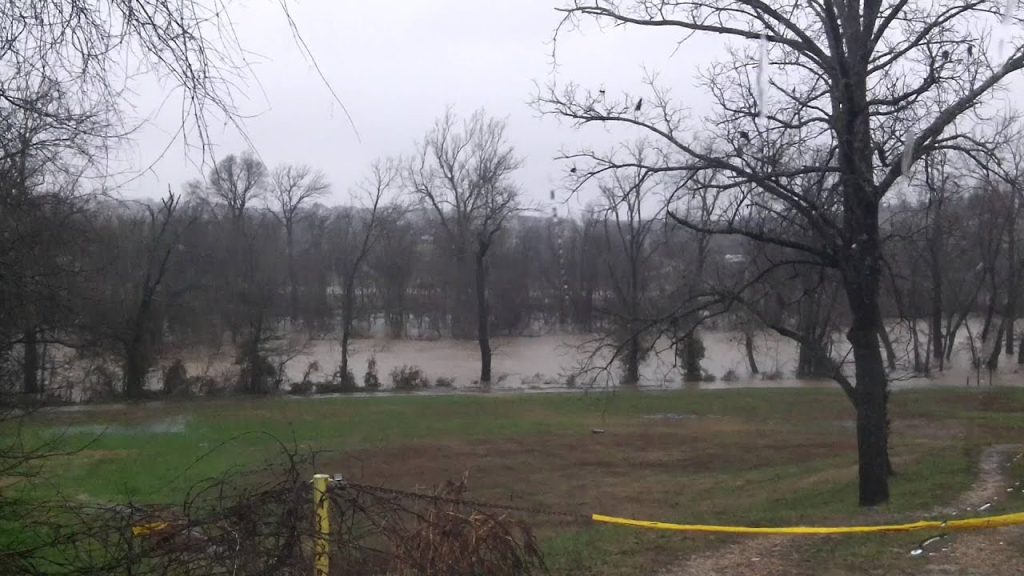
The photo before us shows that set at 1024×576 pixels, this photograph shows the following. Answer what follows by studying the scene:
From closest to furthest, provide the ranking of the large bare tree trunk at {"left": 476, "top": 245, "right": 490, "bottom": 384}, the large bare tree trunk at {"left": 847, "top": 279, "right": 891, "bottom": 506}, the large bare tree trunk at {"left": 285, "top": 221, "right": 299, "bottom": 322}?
the large bare tree trunk at {"left": 847, "top": 279, "right": 891, "bottom": 506}
the large bare tree trunk at {"left": 476, "top": 245, "right": 490, "bottom": 384}
the large bare tree trunk at {"left": 285, "top": 221, "right": 299, "bottom": 322}

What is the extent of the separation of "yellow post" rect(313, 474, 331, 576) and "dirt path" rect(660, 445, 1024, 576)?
12.5 feet

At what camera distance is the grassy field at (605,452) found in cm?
1010

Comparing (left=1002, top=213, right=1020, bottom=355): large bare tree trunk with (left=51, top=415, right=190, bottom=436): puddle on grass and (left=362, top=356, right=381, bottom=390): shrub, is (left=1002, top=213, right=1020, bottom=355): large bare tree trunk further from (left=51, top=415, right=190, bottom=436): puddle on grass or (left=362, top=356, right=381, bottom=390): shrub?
(left=51, top=415, right=190, bottom=436): puddle on grass

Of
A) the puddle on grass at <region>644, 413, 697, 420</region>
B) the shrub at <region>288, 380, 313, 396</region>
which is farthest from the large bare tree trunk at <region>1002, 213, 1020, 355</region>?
the shrub at <region>288, 380, 313, 396</region>

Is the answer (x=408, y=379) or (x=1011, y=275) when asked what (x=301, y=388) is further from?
(x=1011, y=275)

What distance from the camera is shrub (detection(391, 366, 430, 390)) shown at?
141ft

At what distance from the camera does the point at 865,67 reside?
10.9 m

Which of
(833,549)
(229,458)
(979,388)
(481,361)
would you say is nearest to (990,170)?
(833,549)

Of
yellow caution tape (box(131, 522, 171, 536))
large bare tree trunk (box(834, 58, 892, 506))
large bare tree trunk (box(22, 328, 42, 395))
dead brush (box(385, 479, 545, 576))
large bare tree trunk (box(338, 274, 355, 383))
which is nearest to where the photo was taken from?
yellow caution tape (box(131, 522, 171, 536))

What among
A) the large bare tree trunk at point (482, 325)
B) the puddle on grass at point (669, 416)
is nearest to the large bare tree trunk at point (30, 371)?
the puddle on grass at point (669, 416)

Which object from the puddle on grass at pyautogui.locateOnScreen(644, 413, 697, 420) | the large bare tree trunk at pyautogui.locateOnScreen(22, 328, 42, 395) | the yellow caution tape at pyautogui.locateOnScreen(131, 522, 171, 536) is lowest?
the puddle on grass at pyautogui.locateOnScreen(644, 413, 697, 420)

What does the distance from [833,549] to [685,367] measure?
122 ft

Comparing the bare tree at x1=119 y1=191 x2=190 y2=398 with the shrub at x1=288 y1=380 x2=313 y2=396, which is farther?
the shrub at x1=288 y1=380 x2=313 y2=396

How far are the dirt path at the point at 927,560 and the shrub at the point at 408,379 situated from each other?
3507 cm
